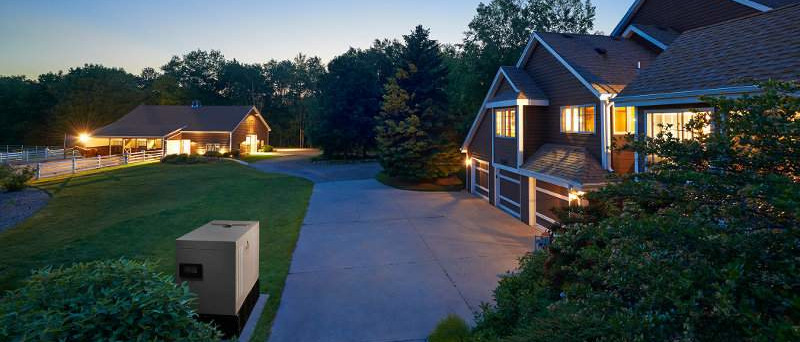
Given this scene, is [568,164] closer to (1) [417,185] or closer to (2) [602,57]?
(2) [602,57]

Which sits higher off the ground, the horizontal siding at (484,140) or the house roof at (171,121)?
the house roof at (171,121)

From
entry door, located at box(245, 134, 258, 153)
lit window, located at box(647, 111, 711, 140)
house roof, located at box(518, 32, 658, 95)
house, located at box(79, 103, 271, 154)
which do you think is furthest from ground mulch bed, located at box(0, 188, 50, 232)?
entry door, located at box(245, 134, 258, 153)

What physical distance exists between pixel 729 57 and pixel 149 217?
18423 millimetres

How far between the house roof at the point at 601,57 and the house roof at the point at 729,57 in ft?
7.77

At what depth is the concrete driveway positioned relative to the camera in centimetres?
748

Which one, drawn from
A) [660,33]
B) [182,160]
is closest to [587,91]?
[660,33]

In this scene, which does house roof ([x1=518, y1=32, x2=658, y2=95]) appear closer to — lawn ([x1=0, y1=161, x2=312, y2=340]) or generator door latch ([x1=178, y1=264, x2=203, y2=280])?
lawn ([x1=0, y1=161, x2=312, y2=340])

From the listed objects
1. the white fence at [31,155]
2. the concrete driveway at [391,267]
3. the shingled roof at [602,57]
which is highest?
the shingled roof at [602,57]

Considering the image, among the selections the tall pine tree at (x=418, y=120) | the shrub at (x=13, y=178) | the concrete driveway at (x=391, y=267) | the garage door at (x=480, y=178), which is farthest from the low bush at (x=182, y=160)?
the garage door at (x=480, y=178)

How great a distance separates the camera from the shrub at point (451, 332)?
6246 millimetres

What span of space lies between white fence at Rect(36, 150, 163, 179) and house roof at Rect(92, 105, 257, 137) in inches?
203

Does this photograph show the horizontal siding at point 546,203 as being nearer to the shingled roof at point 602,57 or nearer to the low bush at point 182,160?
the shingled roof at point 602,57

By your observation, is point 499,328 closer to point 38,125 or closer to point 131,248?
point 131,248

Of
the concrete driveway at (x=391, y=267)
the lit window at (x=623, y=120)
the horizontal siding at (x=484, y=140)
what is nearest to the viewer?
the concrete driveway at (x=391, y=267)
